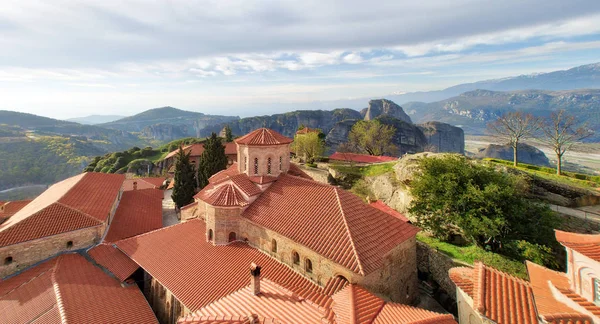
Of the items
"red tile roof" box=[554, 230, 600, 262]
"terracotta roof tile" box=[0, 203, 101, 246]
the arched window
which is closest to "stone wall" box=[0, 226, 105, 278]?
"terracotta roof tile" box=[0, 203, 101, 246]

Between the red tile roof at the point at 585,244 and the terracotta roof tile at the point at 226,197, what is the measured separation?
14.4m

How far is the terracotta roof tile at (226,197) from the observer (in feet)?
56.1

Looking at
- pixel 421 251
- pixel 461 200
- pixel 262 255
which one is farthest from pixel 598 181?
pixel 262 255

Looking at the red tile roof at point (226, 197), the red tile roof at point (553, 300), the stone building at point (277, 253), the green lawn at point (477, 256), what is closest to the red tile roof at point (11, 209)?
the stone building at point (277, 253)

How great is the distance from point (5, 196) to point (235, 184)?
325ft

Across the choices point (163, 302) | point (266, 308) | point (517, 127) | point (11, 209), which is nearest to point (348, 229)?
point (266, 308)

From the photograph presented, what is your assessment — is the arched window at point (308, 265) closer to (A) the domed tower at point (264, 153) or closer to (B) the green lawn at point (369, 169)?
(A) the domed tower at point (264, 153)

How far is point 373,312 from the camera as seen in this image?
10211 millimetres

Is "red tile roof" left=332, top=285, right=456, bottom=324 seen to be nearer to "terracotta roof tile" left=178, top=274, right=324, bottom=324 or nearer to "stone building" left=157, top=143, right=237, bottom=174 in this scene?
"terracotta roof tile" left=178, top=274, right=324, bottom=324

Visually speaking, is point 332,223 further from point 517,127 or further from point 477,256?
point 517,127

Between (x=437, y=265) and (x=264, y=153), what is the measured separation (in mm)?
12713

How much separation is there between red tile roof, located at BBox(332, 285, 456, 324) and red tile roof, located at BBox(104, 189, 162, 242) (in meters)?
18.5

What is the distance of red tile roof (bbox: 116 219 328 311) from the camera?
44.5 ft

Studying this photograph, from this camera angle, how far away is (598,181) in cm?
2297
